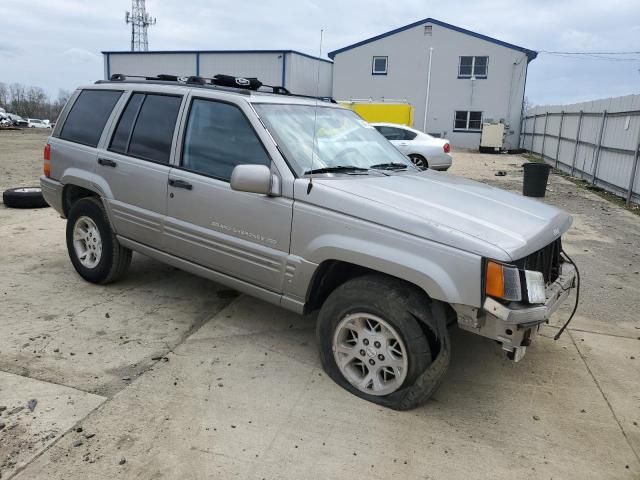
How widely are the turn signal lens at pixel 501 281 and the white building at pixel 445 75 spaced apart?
32.0 m

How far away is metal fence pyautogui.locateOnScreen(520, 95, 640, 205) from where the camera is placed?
11852mm

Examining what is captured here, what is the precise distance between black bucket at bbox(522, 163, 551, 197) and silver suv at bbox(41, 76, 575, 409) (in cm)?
847

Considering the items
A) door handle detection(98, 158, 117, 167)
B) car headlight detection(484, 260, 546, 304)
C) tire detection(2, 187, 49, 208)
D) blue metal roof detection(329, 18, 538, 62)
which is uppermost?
blue metal roof detection(329, 18, 538, 62)

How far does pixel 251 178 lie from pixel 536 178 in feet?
33.6

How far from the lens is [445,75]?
109ft

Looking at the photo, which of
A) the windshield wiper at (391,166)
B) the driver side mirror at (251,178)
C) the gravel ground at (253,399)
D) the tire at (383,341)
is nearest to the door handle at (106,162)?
the gravel ground at (253,399)

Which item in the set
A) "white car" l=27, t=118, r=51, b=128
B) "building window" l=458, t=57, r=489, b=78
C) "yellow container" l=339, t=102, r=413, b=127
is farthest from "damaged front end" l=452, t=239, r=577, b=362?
"white car" l=27, t=118, r=51, b=128

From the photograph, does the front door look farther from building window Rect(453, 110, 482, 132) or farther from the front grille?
building window Rect(453, 110, 482, 132)

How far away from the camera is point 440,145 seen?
618 inches

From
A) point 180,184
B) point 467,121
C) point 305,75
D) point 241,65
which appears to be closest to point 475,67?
point 467,121

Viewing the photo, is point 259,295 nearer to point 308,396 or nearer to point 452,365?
point 308,396

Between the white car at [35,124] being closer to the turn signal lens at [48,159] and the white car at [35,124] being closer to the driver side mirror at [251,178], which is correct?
the turn signal lens at [48,159]

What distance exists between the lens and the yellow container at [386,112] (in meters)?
21.9

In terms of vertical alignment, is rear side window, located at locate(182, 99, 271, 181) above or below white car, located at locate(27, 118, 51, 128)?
above
